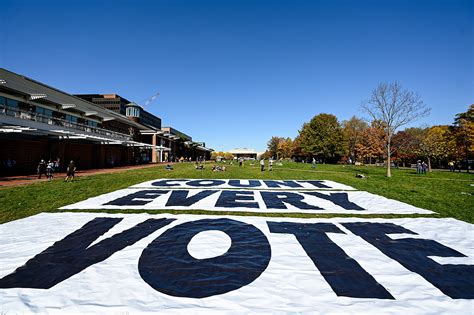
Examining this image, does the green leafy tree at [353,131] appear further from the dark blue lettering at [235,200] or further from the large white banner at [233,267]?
the large white banner at [233,267]

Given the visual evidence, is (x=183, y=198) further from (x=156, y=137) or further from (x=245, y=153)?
(x=245, y=153)

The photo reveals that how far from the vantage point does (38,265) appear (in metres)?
4.01

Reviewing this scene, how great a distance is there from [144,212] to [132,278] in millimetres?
4350

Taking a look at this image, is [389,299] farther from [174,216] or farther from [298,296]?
[174,216]

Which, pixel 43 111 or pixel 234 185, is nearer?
pixel 234 185

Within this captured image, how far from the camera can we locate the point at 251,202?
962 cm

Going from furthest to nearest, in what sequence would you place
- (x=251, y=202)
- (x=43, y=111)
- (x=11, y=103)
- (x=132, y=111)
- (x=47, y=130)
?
(x=132, y=111) → (x=43, y=111) → (x=11, y=103) → (x=47, y=130) → (x=251, y=202)

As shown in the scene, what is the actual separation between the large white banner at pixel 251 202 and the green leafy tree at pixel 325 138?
2120 inches

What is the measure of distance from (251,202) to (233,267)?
5587 mm

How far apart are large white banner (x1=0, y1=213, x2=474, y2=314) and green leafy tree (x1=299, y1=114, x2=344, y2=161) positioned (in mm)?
58438

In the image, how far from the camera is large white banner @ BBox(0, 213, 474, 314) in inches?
121

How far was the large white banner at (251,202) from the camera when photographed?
27.7 feet

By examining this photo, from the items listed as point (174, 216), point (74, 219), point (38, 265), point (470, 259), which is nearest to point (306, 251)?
point (470, 259)

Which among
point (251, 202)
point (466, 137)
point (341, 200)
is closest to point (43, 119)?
point (251, 202)
